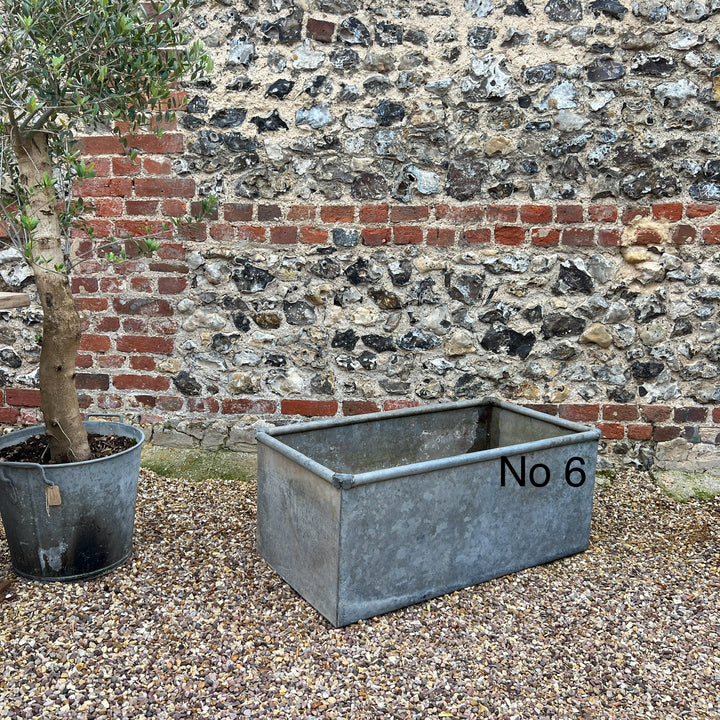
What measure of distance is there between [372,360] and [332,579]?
4.33 ft

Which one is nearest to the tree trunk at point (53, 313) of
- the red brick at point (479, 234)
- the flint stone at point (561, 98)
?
the red brick at point (479, 234)

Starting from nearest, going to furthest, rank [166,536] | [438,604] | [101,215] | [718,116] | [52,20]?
1. [52,20]
2. [438,604]
3. [166,536]
4. [718,116]
5. [101,215]

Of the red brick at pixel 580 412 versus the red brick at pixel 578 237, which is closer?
the red brick at pixel 578 237

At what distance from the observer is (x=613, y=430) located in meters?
3.24

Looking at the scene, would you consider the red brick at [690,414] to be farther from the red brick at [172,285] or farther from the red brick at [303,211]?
the red brick at [172,285]

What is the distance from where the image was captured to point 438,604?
2.28 meters

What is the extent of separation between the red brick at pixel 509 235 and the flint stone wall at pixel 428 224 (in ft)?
0.05

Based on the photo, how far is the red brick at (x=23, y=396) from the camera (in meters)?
3.39

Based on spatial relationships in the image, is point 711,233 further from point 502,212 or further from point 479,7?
point 479,7

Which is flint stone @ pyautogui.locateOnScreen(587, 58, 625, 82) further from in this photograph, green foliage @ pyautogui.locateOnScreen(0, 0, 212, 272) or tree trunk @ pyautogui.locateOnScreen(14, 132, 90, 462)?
tree trunk @ pyautogui.locateOnScreen(14, 132, 90, 462)

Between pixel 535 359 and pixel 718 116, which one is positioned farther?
pixel 535 359

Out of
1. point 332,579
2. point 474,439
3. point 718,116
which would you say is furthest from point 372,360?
point 718,116

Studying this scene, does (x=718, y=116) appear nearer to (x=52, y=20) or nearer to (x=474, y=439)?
(x=474, y=439)

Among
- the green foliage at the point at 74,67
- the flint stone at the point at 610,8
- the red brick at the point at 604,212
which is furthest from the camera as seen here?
the red brick at the point at 604,212
